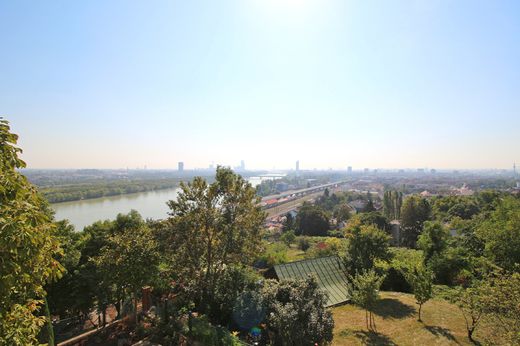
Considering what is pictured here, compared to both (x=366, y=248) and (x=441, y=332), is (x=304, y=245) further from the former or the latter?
(x=441, y=332)

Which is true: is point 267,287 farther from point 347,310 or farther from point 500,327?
point 500,327

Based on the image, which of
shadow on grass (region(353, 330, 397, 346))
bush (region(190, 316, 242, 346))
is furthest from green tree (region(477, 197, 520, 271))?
bush (region(190, 316, 242, 346))

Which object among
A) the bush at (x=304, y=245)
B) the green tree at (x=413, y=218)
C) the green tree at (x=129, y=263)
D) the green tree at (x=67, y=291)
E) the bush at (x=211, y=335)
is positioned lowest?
the bush at (x=304, y=245)

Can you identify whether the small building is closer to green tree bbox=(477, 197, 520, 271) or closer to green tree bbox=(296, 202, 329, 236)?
green tree bbox=(477, 197, 520, 271)

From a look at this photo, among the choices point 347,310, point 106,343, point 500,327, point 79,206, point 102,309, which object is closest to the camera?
point 500,327

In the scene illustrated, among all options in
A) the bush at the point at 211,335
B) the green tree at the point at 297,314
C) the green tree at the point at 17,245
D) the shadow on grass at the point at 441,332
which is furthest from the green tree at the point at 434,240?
the green tree at the point at 17,245

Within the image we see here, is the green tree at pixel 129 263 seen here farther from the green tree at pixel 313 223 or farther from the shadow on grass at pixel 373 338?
the green tree at pixel 313 223

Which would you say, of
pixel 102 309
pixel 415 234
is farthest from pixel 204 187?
pixel 415 234
